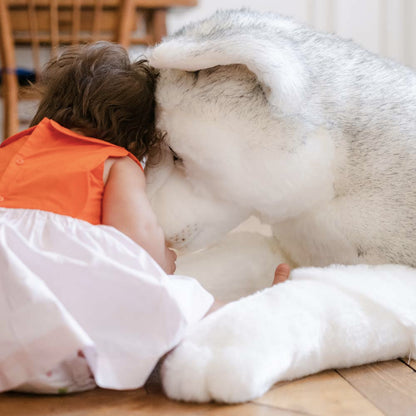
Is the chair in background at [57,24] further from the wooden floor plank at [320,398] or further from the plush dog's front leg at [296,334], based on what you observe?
the wooden floor plank at [320,398]

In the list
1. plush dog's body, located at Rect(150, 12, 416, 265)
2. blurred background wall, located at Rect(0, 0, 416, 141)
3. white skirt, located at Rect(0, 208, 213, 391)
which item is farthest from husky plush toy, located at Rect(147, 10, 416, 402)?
blurred background wall, located at Rect(0, 0, 416, 141)

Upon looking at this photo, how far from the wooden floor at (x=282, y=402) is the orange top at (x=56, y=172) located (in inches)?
11.0

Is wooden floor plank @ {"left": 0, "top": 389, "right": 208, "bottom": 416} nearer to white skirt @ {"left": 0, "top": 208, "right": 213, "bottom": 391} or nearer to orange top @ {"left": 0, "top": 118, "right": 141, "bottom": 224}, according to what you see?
white skirt @ {"left": 0, "top": 208, "right": 213, "bottom": 391}

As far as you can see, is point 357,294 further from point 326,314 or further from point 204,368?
point 204,368

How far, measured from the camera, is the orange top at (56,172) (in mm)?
923

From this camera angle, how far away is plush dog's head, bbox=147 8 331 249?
0.94 metres

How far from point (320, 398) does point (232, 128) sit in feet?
1.46

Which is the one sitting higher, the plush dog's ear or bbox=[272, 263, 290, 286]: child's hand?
the plush dog's ear

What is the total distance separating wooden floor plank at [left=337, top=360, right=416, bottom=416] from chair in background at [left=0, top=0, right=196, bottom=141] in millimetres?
1751

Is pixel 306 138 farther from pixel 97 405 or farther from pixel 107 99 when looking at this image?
pixel 97 405

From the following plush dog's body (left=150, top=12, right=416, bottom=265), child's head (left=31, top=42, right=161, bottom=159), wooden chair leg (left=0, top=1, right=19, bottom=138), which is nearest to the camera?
plush dog's body (left=150, top=12, right=416, bottom=265)

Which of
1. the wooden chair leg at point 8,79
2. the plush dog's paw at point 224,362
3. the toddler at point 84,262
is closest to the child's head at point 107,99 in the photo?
the toddler at point 84,262

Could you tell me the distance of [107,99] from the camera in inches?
43.6

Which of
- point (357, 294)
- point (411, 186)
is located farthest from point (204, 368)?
point (411, 186)
